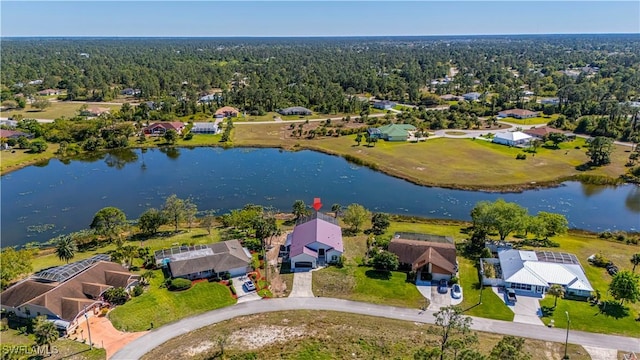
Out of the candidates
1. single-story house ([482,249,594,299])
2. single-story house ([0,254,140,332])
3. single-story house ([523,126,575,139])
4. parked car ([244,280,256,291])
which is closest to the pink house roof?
parked car ([244,280,256,291])

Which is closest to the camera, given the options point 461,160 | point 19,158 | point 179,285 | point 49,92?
point 179,285

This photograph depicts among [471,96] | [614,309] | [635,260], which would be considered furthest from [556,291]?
[471,96]

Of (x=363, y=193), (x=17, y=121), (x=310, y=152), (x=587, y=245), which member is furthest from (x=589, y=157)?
(x=17, y=121)

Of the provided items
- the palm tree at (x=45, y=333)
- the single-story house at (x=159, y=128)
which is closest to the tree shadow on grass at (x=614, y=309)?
the palm tree at (x=45, y=333)

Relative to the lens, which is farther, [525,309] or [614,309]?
[525,309]

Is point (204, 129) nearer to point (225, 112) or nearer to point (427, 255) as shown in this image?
point (225, 112)

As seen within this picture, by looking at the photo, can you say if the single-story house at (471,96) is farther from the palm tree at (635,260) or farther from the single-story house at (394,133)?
the palm tree at (635,260)
